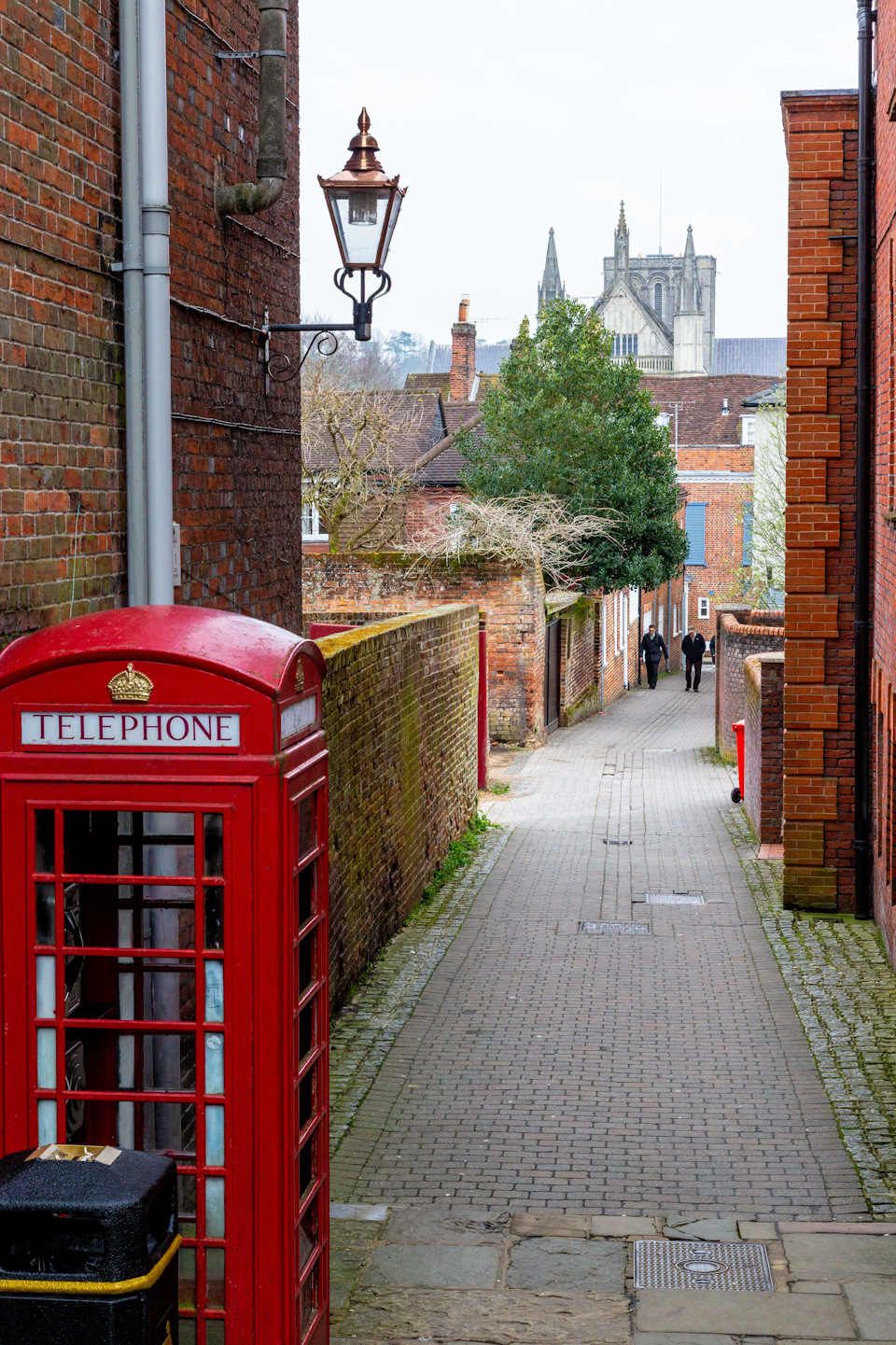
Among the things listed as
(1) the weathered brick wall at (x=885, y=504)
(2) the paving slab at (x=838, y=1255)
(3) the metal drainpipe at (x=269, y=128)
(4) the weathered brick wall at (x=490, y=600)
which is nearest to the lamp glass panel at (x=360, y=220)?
(3) the metal drainpipe at (x=269, y=128)

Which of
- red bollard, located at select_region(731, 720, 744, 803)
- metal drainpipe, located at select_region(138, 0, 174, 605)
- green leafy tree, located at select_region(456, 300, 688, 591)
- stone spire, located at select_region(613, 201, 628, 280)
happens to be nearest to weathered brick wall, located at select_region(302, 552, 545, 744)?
red bollard, located at select_region(731, 720, 744, 803)

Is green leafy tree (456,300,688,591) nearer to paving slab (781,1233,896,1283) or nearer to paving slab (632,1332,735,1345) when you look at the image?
paving slab (781,1233,896,1283)

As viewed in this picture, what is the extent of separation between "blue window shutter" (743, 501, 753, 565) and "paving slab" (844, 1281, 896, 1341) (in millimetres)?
42108

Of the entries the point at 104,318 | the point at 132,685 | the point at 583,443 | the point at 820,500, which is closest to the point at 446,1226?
the point at 132,685

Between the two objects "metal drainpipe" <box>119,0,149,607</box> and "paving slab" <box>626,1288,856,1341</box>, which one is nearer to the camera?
"paving slab" <box>626,1288,856,1341</box>

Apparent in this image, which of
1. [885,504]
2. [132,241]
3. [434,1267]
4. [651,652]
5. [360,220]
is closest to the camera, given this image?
[434,1267]

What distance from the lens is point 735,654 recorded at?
24422mm

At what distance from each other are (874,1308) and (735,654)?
1986cm

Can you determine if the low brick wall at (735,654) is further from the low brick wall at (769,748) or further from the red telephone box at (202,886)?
the red telephone box at (202,886)

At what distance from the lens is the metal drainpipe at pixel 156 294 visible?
20.0 ft

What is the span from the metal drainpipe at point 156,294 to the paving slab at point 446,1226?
2.80 m

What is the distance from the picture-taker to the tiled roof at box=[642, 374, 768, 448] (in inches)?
2432

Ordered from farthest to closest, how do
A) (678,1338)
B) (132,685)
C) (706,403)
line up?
(706,403) < (678,1338) < (132,685)

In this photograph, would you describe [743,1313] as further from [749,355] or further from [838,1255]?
[749,355]
